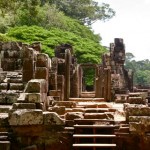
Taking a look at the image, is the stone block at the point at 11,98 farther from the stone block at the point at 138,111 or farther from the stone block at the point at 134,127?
the stone block at the point at 134,127

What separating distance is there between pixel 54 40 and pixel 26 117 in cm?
2282

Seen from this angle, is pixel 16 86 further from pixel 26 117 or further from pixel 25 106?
pixel 26 117

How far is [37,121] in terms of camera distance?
30.3 ft

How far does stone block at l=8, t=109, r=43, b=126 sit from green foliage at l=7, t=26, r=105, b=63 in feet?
66.8

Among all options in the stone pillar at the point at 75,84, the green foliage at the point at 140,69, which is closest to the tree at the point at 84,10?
the green foliage at the point at 140,69

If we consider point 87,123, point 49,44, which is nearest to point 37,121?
point 87,123

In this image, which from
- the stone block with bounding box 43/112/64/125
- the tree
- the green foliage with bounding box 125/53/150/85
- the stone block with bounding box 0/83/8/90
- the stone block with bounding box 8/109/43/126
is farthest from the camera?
the green foliage with bounding box 125/53/150/85

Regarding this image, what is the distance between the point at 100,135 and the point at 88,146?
48cm

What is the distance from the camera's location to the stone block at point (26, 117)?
920 cm

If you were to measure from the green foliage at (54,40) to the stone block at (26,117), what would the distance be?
20355mm

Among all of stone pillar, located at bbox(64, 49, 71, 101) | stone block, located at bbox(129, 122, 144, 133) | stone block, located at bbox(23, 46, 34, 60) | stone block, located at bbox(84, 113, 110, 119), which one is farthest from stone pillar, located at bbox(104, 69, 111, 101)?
stone block, located at bbox(129, 122, 144, 133)

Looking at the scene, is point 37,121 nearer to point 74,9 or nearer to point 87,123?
point 87,123

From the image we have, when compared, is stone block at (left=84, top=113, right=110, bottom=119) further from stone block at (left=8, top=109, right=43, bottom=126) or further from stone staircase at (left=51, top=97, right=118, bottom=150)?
stone block at (left=8, top=109, right=43, bottom=126)

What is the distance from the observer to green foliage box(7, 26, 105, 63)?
29875mm
